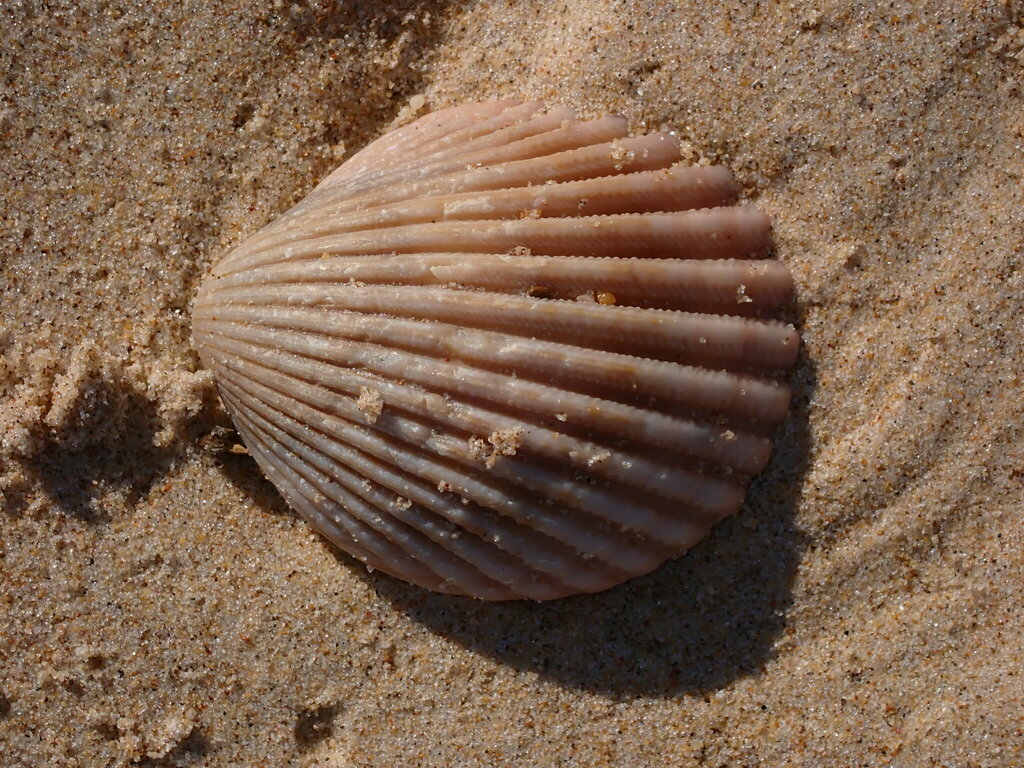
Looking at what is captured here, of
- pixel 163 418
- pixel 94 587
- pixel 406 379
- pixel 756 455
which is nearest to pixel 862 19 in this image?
pixel 756 455

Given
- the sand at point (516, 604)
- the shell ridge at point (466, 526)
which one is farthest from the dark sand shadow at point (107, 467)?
the shell ridge at point (466, 526)

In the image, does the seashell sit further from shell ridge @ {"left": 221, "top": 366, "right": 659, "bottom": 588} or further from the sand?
the sand

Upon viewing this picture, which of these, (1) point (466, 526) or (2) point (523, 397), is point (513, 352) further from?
(1) point (466, 526)

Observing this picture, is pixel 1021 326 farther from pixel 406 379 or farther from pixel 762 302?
pixel 406 379

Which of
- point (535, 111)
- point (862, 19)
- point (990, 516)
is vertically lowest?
point (990, 516)

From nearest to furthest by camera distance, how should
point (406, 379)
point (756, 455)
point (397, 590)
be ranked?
point (406, 379), point (756, 455), point (397, 590)

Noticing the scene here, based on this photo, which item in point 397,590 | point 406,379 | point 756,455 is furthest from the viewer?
point 397,590

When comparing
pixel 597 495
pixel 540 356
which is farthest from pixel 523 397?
pixel 597 495
